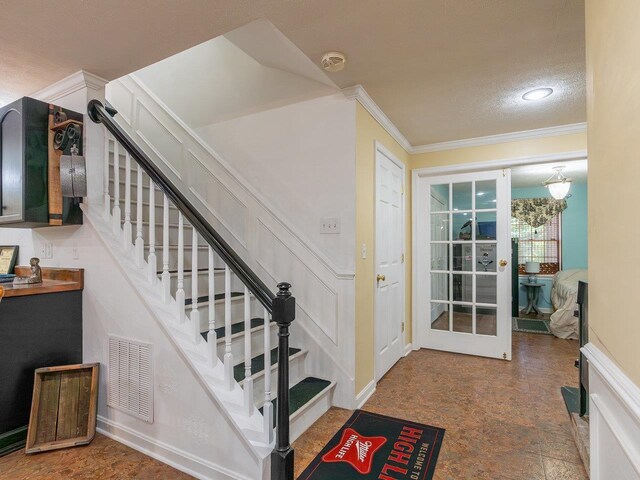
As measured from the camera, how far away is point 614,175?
3.05 ft

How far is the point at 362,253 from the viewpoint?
259 centimetres

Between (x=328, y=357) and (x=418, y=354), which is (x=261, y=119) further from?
(x=418, y=354)

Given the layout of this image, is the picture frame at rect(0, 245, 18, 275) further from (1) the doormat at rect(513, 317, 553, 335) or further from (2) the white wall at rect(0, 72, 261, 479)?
(1) the doormat at rect(513, 317, 553, 335)

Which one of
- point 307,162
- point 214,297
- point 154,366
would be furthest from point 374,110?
point 154,366

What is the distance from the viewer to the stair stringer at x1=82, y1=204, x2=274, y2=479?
5.27 feet

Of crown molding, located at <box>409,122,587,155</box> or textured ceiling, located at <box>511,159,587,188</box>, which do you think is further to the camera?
textured ceiling, located at <box>511,159,587,188</box>

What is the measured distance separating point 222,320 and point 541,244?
246 inches

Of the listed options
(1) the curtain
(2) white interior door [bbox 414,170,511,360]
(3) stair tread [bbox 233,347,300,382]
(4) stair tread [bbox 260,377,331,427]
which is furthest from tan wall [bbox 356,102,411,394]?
(1) the curtain

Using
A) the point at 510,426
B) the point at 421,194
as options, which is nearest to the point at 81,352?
the point at 510,426

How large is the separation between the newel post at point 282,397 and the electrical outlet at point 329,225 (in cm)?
100

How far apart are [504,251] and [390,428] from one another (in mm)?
2298

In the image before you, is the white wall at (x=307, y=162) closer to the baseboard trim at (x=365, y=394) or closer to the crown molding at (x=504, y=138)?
the baseboard trim at (x=365, y=394)

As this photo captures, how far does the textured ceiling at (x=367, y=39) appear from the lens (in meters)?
1.63

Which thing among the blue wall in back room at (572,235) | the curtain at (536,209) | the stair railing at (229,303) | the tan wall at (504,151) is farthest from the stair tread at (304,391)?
the curtain at (536,209)
